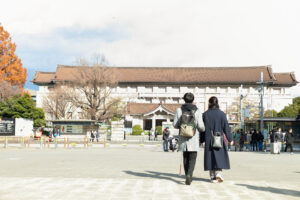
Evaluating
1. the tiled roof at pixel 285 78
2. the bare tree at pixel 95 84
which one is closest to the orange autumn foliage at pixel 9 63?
the bare tree at pixel 95 84

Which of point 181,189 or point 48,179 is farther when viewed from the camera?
point 48,179

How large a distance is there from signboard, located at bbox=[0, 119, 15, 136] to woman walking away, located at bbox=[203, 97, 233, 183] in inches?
1290

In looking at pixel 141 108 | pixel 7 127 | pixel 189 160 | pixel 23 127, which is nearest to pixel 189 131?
pixel 189 160

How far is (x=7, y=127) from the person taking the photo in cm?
3575

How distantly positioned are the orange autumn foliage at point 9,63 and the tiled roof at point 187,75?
52.8ft

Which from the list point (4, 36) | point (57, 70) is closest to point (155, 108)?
point (4, 36)

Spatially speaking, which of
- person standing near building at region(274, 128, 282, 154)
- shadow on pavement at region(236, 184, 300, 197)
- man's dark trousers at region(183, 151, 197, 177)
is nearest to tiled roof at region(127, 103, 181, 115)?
person standing near building at region(274, 128, 282, 154)

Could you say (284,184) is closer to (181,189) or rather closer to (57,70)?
(181,189)

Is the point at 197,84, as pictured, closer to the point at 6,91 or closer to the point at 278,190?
the point at 6,91

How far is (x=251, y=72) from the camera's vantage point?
69.2 metres

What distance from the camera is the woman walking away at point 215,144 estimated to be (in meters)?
6.70

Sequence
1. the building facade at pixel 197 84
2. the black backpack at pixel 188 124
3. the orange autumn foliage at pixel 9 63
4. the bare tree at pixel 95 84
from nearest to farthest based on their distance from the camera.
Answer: the black backpack at pixel 188 124 < the bare tree at pixel 95 84 < the orange autumn foliage at pixel 9 63 < the building facade at pixel 197 84

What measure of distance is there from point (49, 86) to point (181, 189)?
224 ft

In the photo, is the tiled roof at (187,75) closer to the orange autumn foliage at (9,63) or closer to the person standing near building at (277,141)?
the orange autumn foliage at (9,63)
